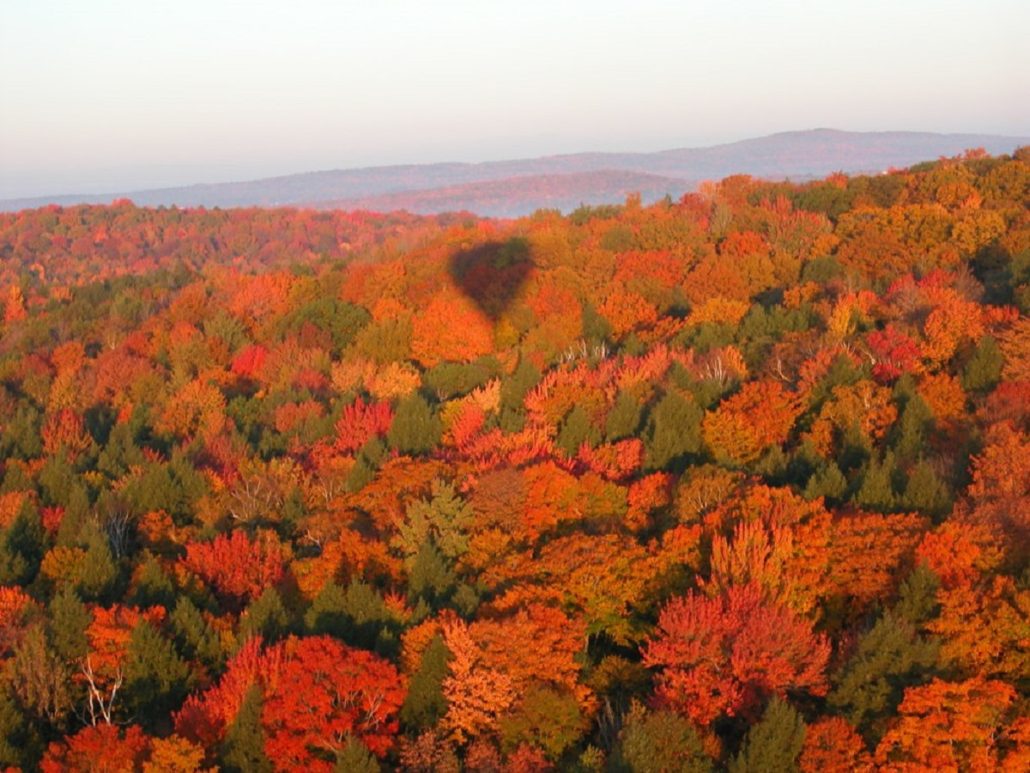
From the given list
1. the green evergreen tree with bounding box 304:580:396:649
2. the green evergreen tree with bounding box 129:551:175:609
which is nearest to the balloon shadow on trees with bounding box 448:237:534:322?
the green evergreen tree with bounding box 129:551:175:609

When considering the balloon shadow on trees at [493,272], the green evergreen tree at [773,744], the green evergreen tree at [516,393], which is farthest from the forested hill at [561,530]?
the balloon shadow on trees at [493,272]

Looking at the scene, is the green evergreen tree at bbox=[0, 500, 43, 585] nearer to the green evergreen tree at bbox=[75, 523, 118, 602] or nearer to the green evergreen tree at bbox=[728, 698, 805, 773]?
the green evergreen tree at bbox=[75, 523, 118, 602]

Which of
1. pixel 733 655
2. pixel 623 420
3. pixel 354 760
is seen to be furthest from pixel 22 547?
pixel 733 655

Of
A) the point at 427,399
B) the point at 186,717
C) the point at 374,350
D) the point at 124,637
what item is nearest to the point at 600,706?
the point at 186,717

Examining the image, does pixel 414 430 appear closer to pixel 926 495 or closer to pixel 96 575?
pixel 96 575

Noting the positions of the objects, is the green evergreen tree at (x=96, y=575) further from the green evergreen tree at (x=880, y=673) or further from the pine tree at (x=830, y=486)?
the green evergreen tree at (x=880, y=673)

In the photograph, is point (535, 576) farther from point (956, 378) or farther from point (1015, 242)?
point (1015, 242)
